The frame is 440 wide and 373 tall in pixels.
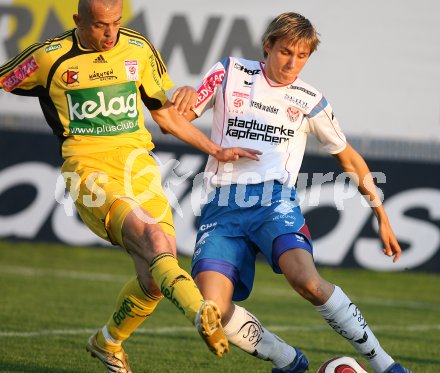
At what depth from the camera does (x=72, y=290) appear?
1182 cm

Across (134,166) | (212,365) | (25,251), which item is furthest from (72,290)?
(134,166)

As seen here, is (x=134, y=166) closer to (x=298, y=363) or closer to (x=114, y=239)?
(x=114, y=239)

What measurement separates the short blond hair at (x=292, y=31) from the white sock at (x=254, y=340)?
1.78 meters

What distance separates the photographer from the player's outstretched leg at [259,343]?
6348 millimetres

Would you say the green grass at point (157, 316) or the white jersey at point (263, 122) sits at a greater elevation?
the white jersey at point (263, 122)

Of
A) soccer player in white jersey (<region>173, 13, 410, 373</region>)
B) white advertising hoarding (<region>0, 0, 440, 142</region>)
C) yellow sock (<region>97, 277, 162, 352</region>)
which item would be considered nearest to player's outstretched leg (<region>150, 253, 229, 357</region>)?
soccer player in white jersey (<region>173, 13, 410, 373</region>)

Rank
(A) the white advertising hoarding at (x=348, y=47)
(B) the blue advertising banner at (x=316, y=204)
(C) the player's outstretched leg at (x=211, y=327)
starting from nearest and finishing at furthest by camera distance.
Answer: (C) the player's outstretched leg at (x=211, y=327) < (B) the blue advertising banner at (x=316, y=204) < (A) the white advertising hoarding at (x=348, y=47)

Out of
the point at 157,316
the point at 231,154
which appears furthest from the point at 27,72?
the point at 157,316

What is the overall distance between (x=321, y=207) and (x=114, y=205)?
8.71 m

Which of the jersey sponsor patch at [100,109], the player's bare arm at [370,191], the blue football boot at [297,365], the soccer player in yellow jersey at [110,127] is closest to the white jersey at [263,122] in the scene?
the player's bare arm at [370,191]

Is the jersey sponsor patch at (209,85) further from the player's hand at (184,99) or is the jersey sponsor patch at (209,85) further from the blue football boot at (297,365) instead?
the blue football boot at (297,365)

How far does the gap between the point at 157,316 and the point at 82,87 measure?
4.29m

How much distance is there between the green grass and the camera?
7.52m

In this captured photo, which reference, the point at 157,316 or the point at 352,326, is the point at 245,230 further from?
the point at 157,316
